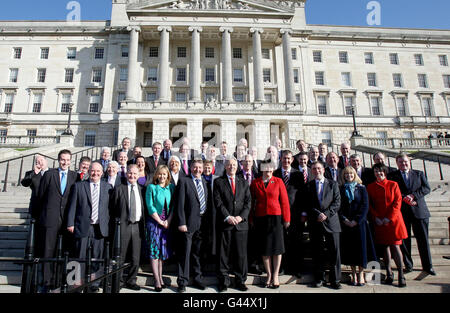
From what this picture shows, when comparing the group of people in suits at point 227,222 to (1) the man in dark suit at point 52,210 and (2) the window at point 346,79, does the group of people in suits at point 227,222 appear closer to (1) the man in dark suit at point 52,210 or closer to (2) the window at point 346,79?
(1) the man in dark suit at point 52,210

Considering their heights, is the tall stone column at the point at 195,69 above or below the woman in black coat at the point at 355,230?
above

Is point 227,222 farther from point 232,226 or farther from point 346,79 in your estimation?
point 346,79

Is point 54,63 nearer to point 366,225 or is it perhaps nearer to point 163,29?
point 163,29

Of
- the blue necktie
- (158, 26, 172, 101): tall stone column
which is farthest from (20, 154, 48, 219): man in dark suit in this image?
(158, 26, 172, 101): tall stone column

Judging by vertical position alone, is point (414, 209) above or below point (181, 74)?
below

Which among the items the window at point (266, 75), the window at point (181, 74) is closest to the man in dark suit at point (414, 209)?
the window at point (266, 75)

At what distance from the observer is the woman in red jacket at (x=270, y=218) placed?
535 cm

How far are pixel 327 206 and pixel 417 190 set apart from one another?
2449 millimetres

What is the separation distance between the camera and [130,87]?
3281cm

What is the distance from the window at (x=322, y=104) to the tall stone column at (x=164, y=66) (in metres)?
21.4

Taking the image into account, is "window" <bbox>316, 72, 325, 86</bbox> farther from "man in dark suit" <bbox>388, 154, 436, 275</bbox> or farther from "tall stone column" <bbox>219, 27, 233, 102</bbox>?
"man in dark suit" <bbox>388, 154, 436, 275</bbox>

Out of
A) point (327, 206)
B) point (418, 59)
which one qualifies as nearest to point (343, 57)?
point (418, 59)

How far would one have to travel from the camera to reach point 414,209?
620 centimetres

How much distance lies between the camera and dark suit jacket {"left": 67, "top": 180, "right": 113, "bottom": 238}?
17.5ft
